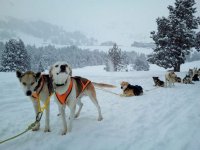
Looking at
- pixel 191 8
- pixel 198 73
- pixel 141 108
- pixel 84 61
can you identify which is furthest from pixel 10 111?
pixel 84 61

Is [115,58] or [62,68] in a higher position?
[115,58]

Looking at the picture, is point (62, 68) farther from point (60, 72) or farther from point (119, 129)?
point (119, 129)

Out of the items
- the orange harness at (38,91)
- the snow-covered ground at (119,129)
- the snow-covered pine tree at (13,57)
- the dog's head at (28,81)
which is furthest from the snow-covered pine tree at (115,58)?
the dog's head at (28,81)

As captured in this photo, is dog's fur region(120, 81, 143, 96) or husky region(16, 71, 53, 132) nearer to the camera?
husky region(16, 71, 53, 132)

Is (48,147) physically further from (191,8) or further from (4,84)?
(191,8)

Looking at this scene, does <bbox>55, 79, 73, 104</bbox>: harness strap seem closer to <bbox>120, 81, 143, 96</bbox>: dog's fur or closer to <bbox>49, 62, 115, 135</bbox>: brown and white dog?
<bbox>49, 62, 115, 135</bbox>: brown and white dog

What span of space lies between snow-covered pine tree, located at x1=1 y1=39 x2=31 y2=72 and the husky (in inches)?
1749

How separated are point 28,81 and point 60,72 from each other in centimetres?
76

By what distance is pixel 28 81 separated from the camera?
4562 mm

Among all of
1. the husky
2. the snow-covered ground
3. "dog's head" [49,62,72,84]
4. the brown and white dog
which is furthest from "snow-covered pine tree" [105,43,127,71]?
"dog's head" [49,62,72,84]

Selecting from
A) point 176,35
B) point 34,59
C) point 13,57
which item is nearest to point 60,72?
point 176,35

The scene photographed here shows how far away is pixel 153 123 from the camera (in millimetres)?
5676

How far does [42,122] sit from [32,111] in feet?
5.23

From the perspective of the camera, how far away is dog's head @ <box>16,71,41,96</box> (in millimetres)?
4531
